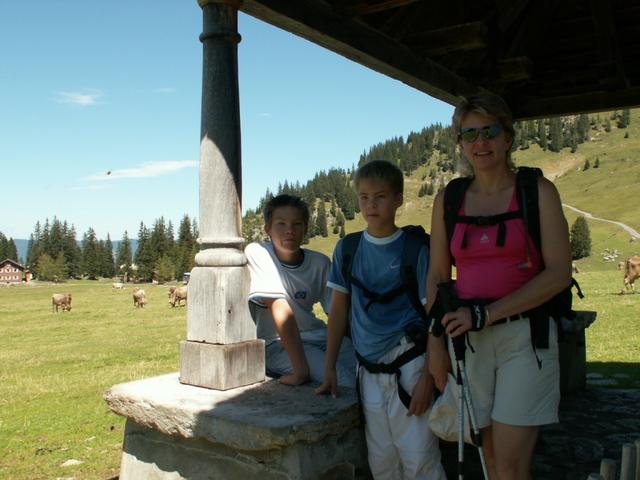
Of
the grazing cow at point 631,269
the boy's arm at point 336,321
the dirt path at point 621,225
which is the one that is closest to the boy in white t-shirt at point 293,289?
the boy's arm at point 336,321

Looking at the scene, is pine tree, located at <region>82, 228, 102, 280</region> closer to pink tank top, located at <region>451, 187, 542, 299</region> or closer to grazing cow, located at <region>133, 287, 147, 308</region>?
grazing cow, located at <region>133, 287, 147, 308</region>

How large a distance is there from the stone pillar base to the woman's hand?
161 cm

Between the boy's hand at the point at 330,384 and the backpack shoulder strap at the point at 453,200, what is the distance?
1053 mm

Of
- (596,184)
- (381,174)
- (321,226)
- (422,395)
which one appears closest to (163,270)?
(321,226)

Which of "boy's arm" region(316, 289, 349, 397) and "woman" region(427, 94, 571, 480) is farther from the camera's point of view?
"boy's arm" region(316, 289, 349, 397)

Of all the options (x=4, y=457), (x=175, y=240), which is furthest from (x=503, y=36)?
(x=175, y=240)

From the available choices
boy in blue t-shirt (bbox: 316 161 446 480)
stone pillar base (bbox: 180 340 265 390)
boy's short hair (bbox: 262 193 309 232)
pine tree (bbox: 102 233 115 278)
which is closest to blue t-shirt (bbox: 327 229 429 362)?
boy in blue t-shirt (bbox: 316 161 446 480)

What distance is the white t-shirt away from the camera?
11.9 ft

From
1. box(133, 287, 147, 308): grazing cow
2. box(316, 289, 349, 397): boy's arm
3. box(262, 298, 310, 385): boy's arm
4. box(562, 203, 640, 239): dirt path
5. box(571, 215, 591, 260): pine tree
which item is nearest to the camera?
box(316, 289, 349, 397): boy's arm

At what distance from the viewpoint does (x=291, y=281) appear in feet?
12.0

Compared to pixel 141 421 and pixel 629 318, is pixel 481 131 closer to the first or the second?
pixel 141 421

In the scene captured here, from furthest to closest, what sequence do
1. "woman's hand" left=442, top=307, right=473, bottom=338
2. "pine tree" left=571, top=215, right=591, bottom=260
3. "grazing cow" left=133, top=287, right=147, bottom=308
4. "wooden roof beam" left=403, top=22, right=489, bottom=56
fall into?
"pine tree" left=571, top=215, right=591, bottom=260 < "grazing cow" left=133, top=287, right=147, bottom=308 < "wooden roof beam" left=403, top=22, right=489, bottom=56 < "woman's hand" left=442, top=307, right=473, bottom=338

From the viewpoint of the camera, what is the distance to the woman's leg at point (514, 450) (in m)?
2.28

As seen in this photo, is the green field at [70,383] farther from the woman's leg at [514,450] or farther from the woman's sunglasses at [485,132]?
the woman's sunglasses at [485,132]
